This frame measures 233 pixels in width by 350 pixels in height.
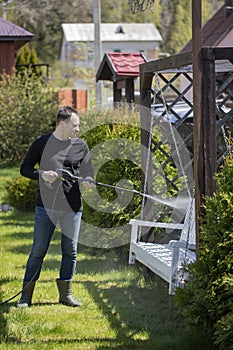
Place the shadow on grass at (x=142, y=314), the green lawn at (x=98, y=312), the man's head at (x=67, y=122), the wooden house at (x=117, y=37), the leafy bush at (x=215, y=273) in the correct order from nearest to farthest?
the leafy bush at (x=215, y=273) → the shadow on grass at (x=142, y=314) → the green lawn at (x=98, y=312) → the man's head at (x=67, y=122) → the wooden house at (x=117, y=37)

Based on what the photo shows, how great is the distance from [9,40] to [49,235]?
59.9 ft

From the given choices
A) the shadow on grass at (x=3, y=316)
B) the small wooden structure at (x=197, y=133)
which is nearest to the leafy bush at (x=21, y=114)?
the small wooden structure at (x=197, y=133)

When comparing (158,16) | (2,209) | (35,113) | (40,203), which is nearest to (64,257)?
(40,203)

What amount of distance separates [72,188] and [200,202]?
1.56 meters

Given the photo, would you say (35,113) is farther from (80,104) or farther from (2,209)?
(2,209)

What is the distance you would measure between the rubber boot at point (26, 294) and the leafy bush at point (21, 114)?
1342 centimetres

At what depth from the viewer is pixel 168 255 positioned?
6.38 m

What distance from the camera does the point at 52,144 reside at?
621 centimetres

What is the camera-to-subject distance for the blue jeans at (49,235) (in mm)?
6191

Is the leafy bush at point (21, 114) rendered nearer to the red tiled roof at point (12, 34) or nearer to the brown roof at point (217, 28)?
the red tiled roof at point (12, 34)

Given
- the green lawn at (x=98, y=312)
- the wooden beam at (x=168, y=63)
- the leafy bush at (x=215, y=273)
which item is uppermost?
the wooden beam at (x=168, y=63)

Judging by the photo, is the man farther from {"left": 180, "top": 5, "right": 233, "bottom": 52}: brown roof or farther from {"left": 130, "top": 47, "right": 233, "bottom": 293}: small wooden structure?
{"left": 180, "top": 5, "right": 233, "bottom": 52}: brown roof

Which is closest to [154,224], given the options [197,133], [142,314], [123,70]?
[142,314]

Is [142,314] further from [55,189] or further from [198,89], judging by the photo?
[198,89]
